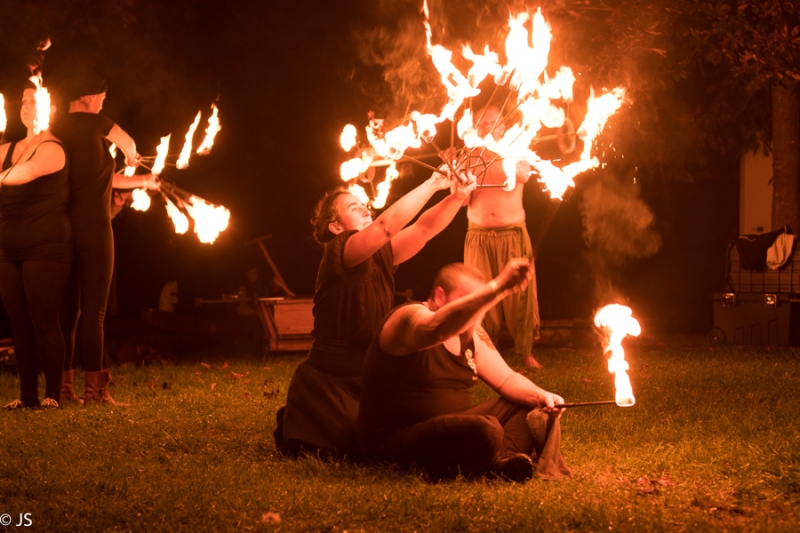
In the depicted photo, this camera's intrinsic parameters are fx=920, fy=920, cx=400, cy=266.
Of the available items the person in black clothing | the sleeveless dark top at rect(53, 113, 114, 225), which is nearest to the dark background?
the person in black clothing

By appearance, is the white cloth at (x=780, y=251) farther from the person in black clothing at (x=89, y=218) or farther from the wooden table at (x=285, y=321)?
the person in black clothing at (x=89, y=218)

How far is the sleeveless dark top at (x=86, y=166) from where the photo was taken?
21.2 feet

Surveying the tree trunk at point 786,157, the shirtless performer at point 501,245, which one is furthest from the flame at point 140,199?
the tree trunk at point 786,157

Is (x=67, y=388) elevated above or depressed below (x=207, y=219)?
below

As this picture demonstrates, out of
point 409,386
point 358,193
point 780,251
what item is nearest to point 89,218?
point 358,193

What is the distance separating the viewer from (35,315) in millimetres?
6258

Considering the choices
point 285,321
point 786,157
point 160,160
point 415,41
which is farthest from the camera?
point 786,157

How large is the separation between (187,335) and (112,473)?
8.02 m

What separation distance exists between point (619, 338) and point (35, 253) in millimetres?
4026

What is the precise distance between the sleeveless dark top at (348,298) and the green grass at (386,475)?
0.69m

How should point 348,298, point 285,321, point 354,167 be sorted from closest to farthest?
point 348,298, point 354,167, point 285,321

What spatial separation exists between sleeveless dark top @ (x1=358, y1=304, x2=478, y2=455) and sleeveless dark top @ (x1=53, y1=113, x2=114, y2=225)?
10.0 ft

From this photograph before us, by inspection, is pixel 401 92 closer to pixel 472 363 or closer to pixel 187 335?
pixel 187 335

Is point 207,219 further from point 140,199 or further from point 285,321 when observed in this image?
point 285,321
